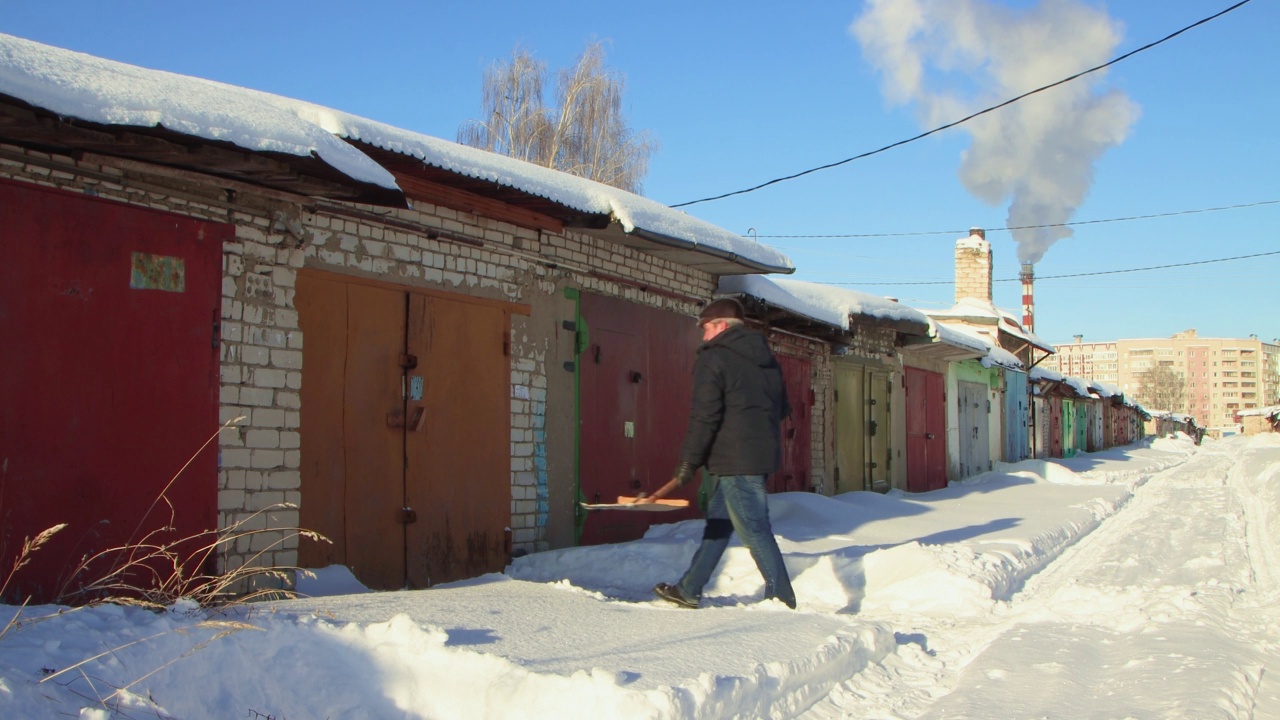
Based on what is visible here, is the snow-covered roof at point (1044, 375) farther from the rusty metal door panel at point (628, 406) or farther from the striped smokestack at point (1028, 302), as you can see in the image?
the rusty metal door panel at point (628, 406)

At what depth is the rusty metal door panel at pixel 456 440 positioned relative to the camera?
675cm

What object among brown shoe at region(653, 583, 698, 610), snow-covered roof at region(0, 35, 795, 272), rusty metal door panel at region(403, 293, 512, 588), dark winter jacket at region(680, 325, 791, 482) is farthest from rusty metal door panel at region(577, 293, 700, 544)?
dark winter jacket at region(680, 325, 791, 482)

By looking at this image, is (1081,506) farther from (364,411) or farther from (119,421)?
(119,421)

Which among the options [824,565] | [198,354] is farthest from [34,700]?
[824,565]

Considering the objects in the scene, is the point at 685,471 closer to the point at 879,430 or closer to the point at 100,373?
the point at 100,373

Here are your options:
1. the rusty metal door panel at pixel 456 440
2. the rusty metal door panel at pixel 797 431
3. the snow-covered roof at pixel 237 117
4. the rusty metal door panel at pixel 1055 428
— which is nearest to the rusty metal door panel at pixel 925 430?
the rusty metal door panel at pixel 797 431

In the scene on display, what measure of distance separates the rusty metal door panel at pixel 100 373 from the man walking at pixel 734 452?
2606 mm

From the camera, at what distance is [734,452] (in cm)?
539

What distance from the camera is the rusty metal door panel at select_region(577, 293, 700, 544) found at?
857cm

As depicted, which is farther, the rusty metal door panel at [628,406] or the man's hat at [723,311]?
the rusty metal door panel at [628,406]

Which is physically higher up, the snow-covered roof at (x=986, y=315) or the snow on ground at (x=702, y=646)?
the snow-covered roof at (x=986, y=315)

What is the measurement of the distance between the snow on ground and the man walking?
0.27 meters

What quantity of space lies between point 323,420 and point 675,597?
2.45 metres

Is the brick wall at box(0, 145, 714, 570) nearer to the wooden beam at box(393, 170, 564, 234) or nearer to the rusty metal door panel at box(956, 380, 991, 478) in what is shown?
the wooden beam at box(393, 170, 564, 234)
